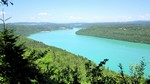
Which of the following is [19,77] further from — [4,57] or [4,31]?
[4,31]

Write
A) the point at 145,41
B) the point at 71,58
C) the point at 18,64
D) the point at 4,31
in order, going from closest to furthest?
the point at 18,64 → the point at 4,31 → the point at 71,58 → the point at 145,41

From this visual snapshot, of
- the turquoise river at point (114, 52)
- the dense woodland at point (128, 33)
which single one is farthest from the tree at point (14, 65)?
the dense woodland at point (128, 33)

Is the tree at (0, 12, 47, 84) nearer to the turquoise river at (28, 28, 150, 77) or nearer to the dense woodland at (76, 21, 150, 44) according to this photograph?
the turquoise river at (28, 28, 150, 77)

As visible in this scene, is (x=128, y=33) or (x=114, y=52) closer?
(x=114, y=52)

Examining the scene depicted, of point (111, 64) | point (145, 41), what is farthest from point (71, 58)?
point (145, 41)

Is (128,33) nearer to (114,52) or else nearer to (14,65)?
(114,52)

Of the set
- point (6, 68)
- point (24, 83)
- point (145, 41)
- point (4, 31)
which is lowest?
point (145, 41)

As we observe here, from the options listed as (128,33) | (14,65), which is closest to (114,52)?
(128,33)

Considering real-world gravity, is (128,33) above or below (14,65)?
below

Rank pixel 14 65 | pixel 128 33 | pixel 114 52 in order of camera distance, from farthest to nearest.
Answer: pixel 128 33 → pixel 114 52 → pixel 14 65

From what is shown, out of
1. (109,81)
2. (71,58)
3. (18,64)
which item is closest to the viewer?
(109,81)

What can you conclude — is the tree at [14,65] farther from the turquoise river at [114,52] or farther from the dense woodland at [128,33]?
the dense woodland at [128,33]
